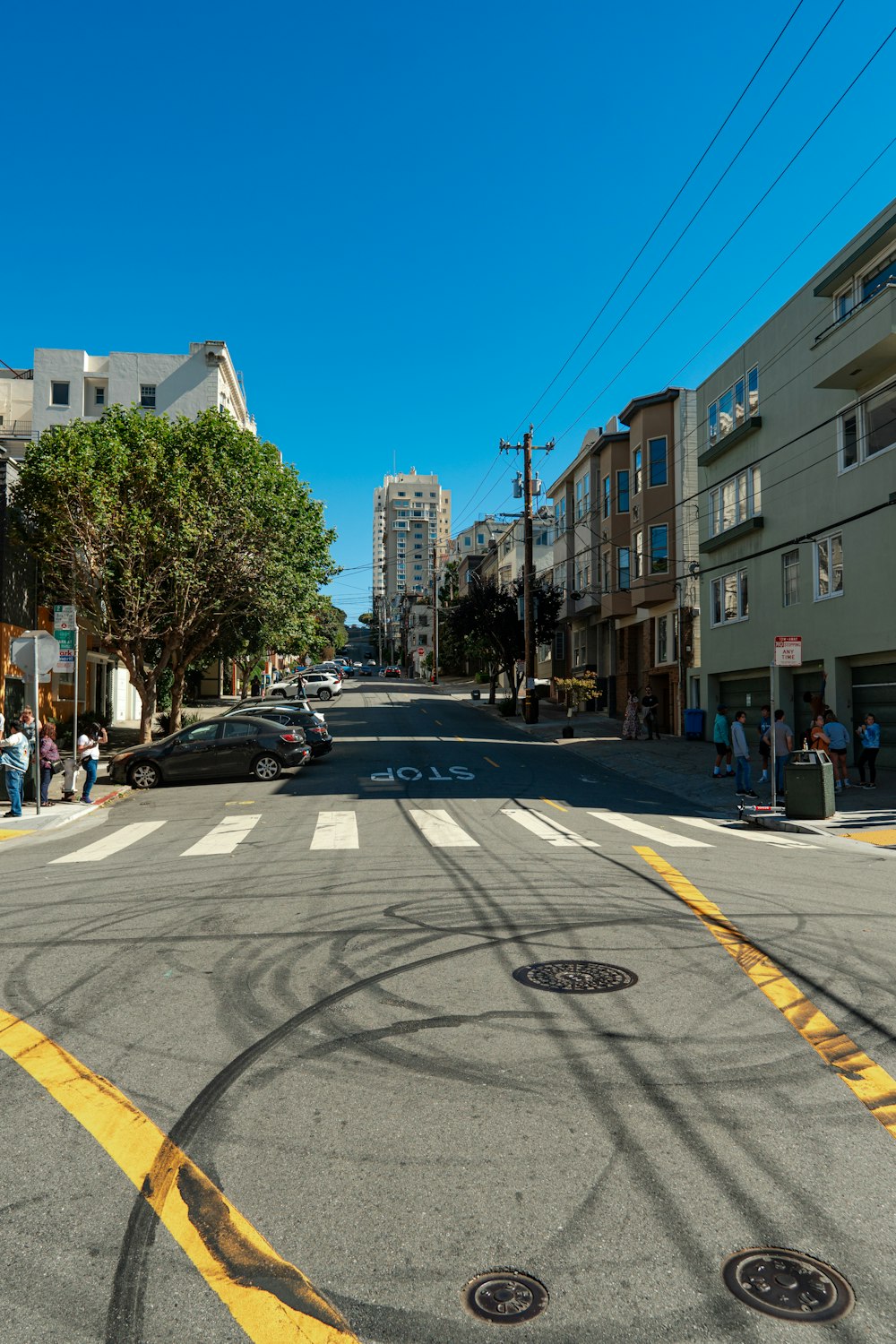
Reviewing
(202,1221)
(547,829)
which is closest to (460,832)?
(547,829)

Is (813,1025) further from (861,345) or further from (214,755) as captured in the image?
(861,345)

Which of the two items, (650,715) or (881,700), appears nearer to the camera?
(881,700)

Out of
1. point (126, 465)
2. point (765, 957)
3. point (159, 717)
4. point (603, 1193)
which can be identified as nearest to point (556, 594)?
point (159, 717)

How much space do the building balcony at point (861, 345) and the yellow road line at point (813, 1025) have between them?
626 inches

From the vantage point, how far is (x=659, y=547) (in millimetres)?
37844

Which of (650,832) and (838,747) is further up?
(838,747)

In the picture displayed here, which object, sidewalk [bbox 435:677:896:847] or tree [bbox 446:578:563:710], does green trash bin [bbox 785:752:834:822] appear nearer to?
sidewalk [bbox 435:677:896:847]

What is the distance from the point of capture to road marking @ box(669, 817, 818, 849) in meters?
14.2

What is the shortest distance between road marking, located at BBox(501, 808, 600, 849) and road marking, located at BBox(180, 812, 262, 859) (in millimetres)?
4145

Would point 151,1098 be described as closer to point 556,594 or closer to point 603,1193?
point 603,1193

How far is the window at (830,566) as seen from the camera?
77.3 ft

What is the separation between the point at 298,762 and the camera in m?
22.2

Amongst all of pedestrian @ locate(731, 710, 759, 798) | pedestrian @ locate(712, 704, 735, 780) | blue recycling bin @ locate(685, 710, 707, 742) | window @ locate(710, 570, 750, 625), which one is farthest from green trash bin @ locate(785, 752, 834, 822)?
blue recycling bin @ locate(685, 710, 707, 742)

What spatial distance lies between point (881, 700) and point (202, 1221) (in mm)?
21498
